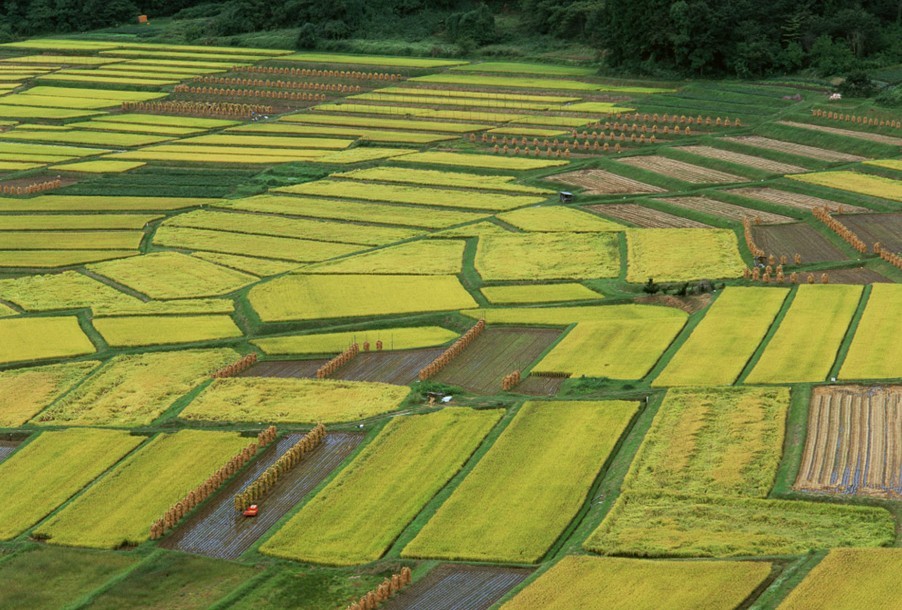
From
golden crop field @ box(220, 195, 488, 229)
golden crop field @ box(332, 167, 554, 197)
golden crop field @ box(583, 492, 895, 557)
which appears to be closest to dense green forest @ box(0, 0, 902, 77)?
golden crop field @ box(332, 167, 554, 197)

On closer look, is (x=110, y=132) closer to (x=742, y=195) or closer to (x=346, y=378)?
(x=742, y=195)

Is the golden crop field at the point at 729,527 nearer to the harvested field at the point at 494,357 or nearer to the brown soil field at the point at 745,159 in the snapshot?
the harvested field at the point at 494,357

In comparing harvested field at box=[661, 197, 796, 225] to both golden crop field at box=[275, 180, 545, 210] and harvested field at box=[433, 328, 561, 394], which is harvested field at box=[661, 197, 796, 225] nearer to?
golden crop field at box=[275, 180, 545, 210]

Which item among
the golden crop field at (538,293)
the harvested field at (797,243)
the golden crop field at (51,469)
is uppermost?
the golden crop field at (51,469)

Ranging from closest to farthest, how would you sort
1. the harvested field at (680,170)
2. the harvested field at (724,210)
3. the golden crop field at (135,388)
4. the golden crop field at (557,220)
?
the golden crop field at (135,388)
the harvested field at (724,210)
the golden crop field at (557,220)
the harvested field at (680,170)

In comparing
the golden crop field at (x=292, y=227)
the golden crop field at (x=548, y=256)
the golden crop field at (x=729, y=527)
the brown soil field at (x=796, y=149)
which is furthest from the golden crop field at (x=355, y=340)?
the brown soil field at (x=796, y=149)

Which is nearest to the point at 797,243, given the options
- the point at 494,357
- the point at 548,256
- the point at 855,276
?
the point at 855,276
